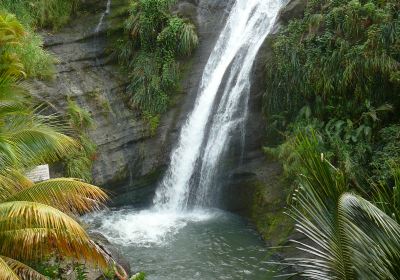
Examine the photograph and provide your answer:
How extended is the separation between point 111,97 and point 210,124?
297 cm

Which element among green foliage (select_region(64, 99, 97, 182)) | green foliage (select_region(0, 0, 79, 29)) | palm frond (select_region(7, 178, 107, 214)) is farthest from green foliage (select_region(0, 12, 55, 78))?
palm frond (select_region(7, 178, 107, 214))

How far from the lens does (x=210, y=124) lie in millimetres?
12312

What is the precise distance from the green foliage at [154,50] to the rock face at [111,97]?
1.06ft

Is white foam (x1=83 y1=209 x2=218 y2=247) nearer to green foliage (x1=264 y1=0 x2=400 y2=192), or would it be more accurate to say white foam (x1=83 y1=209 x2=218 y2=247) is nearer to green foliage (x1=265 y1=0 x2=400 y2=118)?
green foliage (x1=264 y1=0 x2=400 y2=192)

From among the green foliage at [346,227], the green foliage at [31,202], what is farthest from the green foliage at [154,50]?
the green foliage at [346,227]

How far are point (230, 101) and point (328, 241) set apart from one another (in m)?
9.78

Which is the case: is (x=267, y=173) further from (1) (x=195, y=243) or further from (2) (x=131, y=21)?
(2) (x=131, y=21)

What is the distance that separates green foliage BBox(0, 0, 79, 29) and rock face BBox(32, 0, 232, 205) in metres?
0.31

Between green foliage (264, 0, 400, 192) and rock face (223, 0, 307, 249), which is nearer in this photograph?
green foliage (264, 0, 400, 192)

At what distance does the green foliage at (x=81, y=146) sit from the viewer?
36.8 ft

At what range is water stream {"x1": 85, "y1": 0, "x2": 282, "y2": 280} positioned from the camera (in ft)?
29.5

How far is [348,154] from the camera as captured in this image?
8.96 m

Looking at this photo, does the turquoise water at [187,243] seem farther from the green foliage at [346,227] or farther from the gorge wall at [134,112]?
the green foliage at [346,227]

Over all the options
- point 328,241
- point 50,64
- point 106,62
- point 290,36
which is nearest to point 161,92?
point 106,62
